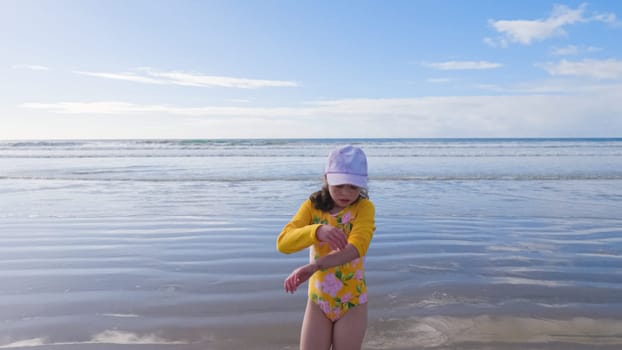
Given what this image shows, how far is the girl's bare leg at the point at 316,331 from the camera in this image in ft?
9.74

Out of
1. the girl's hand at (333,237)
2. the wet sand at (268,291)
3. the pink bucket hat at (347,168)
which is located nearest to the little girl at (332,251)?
the pink bucket hat at (347,168)

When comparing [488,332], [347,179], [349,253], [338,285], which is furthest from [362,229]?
[488,332]

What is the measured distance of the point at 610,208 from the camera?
11023mm

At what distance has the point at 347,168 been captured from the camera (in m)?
2.84

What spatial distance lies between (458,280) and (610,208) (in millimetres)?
7293

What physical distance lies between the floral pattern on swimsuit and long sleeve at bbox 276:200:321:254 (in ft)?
0.22

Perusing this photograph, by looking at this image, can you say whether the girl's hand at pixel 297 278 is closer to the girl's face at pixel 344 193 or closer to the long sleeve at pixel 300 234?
the long sleeve at pixel 300 234

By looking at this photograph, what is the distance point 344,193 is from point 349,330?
2.70 feet

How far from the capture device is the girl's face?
9.56 ft

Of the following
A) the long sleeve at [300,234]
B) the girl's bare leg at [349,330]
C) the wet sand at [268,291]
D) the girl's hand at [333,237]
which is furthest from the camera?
the wet sand at [268,291]

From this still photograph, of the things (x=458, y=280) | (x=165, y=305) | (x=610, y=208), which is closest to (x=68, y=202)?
(x=165, y=305)

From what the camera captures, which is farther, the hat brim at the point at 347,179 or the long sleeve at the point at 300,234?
the hat brim at the point at 347,179

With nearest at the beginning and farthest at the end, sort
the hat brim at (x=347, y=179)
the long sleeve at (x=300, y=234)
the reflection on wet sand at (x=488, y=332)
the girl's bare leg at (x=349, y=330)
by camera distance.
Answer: the long sleeve at (x=300, y=234), the hat brim at (x=347, y=179), the girl's bare leg at (x=349, y=330), the reflection on wet sand at (x=488, y=332)

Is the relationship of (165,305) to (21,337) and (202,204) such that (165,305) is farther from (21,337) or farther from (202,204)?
(202,204)
